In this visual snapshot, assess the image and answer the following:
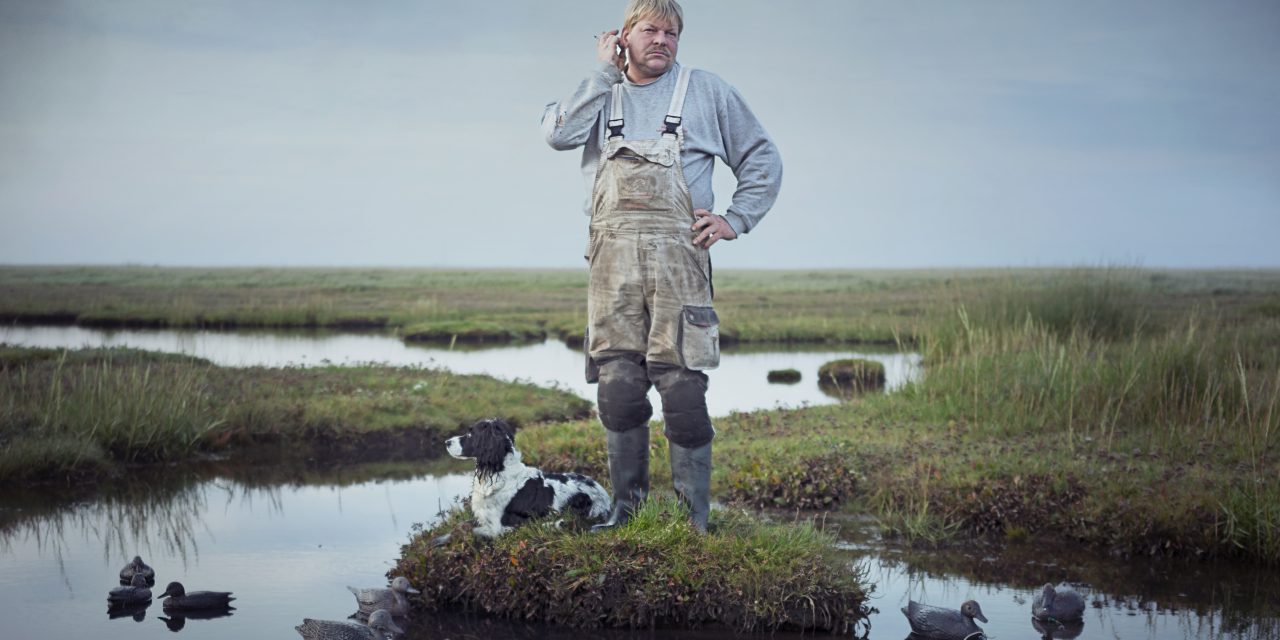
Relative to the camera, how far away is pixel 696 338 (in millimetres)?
6516

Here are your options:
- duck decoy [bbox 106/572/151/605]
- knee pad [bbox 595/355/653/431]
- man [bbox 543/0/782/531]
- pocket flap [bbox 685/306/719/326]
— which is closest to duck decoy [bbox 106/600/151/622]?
duck decoy [bbox 106/572/151/605]

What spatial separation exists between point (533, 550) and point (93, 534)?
167 inches

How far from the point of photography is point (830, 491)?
375 inches

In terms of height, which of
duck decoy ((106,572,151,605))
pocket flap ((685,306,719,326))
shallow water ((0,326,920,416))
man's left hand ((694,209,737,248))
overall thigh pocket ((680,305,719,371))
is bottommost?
shallow water ((0,326,920,416))

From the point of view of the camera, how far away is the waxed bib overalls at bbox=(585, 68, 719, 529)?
6496 millimetres

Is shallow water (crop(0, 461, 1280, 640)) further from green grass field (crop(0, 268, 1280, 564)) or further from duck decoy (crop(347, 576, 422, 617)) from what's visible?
green grass field (crop(0, 268, 1280, 564))

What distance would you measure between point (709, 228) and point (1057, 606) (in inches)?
121

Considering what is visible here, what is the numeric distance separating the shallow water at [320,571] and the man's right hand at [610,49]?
3.41 metres

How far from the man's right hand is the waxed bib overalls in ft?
0.54

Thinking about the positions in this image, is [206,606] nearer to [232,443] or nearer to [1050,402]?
[232,443]

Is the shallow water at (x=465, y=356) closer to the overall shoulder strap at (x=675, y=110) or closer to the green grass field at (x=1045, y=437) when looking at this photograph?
the green grass field at (x=1045, y=437)

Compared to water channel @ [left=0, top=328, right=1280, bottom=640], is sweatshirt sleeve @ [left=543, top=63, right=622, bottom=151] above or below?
above

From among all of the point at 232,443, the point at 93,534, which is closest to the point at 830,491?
the point at 93,534

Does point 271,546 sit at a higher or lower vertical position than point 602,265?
lower
